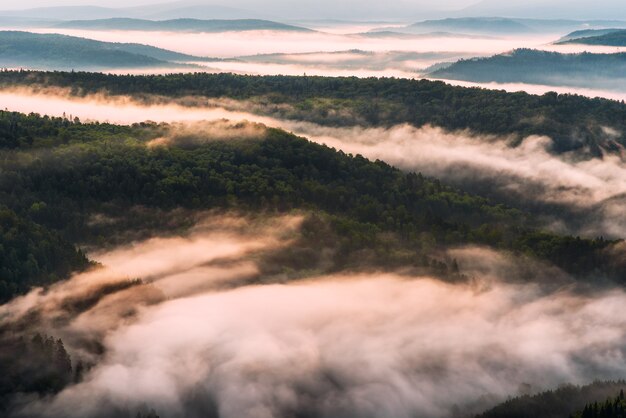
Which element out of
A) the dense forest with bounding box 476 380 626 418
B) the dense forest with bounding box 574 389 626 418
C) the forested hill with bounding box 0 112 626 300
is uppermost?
the forested hill with bounding box 0 112 626 300

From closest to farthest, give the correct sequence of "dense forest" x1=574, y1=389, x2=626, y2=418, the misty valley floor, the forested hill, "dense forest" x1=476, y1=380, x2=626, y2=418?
the misty valley floor < "dense forest" x1=574, y1=389, x2=626, y2=418 < "dense forest" x1=476, y1=380, x2=626, y2=418 < the forested hill

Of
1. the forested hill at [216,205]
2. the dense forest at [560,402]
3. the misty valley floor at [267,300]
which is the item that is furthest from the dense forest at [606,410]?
the forested hill at [216,205]

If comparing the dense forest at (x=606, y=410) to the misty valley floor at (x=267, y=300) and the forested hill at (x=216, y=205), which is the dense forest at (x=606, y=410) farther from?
the forested hill at (x=216, y=205)

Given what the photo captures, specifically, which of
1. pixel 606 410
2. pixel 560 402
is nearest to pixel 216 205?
pixel 560 402

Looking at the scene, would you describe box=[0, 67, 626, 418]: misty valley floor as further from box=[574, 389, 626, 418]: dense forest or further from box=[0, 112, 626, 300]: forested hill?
box=[574, 389, 626, 418]: dense forest

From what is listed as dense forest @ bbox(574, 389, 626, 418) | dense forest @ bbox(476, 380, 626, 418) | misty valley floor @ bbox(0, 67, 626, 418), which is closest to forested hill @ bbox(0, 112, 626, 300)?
misty valley floor @ bbox(0, 67, 626, 418)

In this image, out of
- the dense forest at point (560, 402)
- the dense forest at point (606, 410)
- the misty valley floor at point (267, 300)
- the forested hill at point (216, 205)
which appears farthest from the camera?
the forested hill at point (216, 205)

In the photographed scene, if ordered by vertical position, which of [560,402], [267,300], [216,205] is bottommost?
[560,402]

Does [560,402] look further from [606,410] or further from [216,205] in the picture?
[216,205]
